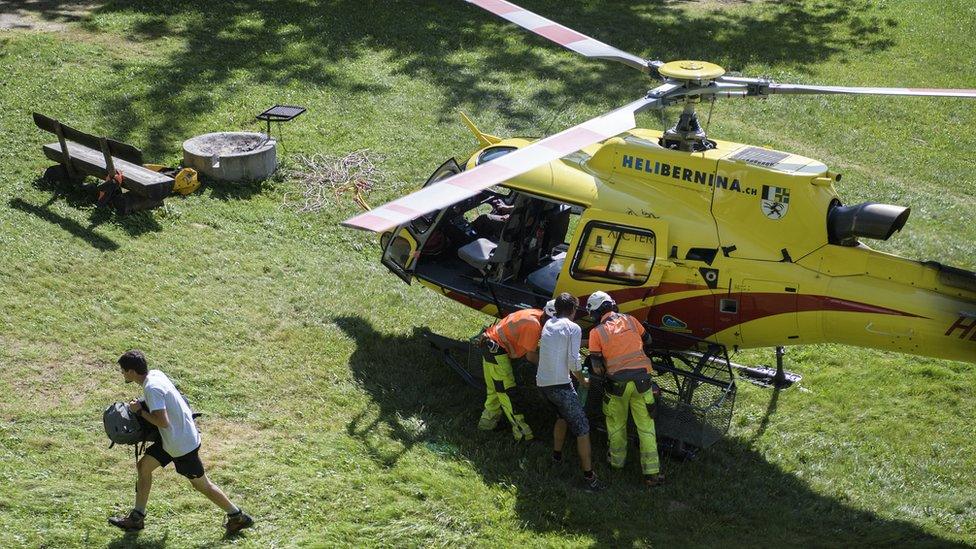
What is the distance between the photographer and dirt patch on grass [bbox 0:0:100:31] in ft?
62.0

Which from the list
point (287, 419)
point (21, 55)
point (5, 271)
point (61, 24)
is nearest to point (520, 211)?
point (287, 419)

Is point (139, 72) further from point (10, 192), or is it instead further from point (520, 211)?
point (520, 211)

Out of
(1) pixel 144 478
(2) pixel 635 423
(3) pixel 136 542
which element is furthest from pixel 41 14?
(2) pixel 635 423

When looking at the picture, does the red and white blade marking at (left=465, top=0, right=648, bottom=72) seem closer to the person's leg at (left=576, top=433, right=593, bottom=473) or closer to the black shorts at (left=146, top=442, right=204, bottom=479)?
the person's leg at (left=576, top=433, right=593, bottom=473)

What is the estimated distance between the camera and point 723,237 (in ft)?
28.9

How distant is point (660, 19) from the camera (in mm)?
22641

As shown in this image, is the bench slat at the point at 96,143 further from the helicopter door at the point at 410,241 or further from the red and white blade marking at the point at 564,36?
the red and white blade marking at the point at 564,36

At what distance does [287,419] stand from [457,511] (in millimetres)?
2100

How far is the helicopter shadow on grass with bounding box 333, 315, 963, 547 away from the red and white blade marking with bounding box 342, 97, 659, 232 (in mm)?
2674

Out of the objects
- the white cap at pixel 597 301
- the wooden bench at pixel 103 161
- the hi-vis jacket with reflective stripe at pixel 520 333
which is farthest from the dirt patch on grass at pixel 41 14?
the white cap at pixel 597 301

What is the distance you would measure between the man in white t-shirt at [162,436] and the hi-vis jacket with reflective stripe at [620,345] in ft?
11.2

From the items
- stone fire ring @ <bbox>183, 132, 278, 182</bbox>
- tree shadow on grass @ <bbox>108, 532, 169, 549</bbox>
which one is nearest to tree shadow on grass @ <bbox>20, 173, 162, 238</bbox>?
stone fire ring @ <bbox>183, 132, 278, 182</bbox>

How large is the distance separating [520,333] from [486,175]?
187 cm

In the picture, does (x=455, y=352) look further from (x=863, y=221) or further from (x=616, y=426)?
(x=863, y=221)
